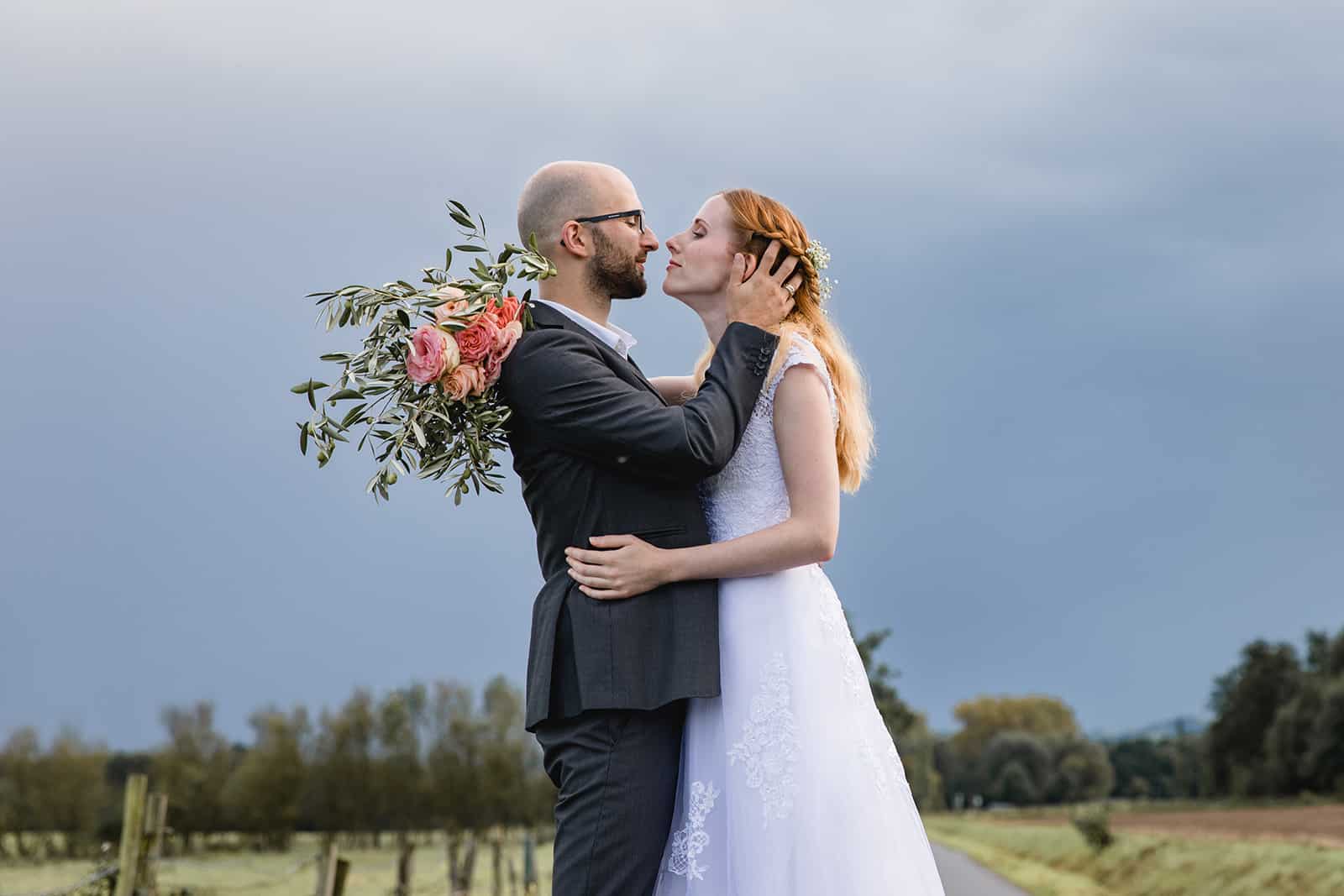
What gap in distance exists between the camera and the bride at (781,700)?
3531 millimetres

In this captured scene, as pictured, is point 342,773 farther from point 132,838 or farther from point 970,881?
point 132,838

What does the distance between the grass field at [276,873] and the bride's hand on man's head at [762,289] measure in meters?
12.1

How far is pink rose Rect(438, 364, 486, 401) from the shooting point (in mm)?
3555

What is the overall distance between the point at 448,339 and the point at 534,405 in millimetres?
307

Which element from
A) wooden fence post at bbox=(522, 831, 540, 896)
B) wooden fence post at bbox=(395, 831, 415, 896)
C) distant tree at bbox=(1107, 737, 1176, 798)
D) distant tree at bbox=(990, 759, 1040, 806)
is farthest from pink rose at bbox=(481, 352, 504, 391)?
distant tree at bbox=(990, 759, 1040, 806)

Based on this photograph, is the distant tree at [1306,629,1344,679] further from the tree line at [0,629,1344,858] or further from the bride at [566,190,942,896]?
the bride at [566,190,942,896]

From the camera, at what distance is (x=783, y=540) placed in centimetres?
361

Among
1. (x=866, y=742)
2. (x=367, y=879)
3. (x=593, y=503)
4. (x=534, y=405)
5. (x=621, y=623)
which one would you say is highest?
(x=534, y=405)

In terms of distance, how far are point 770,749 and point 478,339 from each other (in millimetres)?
1345

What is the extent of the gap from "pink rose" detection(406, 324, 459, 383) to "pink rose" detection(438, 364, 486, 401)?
0.03 m

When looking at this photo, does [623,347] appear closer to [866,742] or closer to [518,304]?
[518,304]

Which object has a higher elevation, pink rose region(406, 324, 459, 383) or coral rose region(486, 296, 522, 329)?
coral rose region(486, 296, 522, 329)

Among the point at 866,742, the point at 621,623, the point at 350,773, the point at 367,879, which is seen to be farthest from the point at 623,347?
the point at 350,773

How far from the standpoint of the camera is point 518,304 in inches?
147
